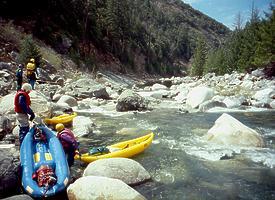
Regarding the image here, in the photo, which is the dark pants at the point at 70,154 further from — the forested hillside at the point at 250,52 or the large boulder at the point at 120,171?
the forested hillside at the point at 250,52

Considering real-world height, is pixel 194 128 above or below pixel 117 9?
below

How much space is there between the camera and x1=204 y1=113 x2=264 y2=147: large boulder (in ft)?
37.3

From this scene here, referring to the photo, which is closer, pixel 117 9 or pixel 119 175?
pixel 119 175

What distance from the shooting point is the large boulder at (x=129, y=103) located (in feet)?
63.8

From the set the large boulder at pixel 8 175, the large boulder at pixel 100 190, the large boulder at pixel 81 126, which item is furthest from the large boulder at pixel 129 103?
the large boulder at pixel 100 190

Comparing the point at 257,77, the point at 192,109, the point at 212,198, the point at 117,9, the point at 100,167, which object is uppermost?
the point at 117,9

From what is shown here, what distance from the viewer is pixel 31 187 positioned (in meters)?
6.52

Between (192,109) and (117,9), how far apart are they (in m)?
49.2

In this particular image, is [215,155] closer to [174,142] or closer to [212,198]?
[174,142]

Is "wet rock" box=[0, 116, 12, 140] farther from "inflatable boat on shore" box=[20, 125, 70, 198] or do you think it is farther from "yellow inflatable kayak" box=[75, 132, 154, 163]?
"yellow inflatable kayak" box=[75, 132, 154, 163]

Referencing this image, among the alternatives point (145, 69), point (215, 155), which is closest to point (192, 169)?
point (215, 155)

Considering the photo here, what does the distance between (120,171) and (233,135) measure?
5.50m

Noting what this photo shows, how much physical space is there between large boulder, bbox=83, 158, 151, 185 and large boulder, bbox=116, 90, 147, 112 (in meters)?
11.2

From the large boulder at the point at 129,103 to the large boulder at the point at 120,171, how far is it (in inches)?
441
